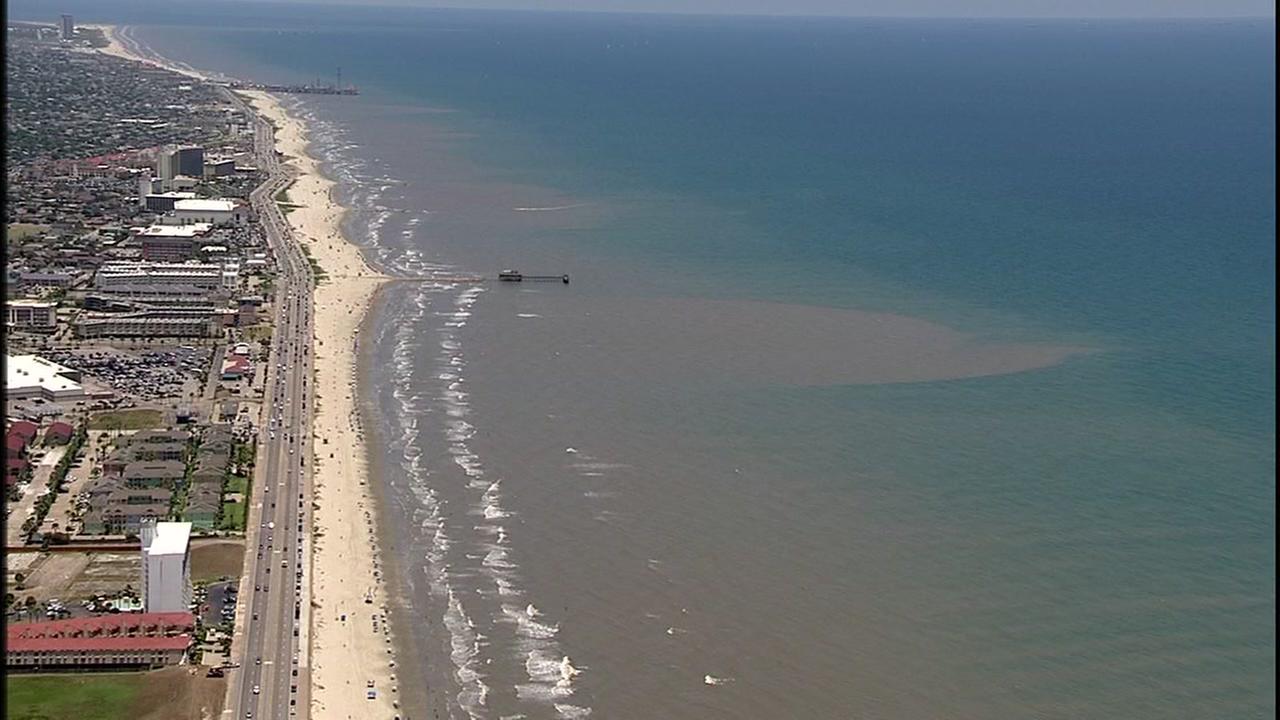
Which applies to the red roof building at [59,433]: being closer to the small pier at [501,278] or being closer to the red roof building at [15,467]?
the red roof building at [15,467]

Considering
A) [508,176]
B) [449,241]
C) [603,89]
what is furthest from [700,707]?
[603,89]

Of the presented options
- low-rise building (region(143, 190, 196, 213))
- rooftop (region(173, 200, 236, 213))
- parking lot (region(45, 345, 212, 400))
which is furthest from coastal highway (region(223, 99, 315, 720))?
low-rise building (region(143, 190, 196, 213))

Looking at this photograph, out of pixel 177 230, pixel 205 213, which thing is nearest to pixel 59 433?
pixel 177 230

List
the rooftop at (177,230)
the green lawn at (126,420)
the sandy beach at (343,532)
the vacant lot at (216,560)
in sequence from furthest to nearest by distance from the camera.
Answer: the rooftop at (177,230), the green lawn at (126,420), the vacant lot at (216,560), the sandy beach at (343,532)

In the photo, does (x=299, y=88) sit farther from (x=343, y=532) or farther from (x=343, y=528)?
(x=343, y=532)

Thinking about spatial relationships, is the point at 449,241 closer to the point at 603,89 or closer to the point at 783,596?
the point at 783,596

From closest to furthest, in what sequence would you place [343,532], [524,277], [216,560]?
[216,560] → [343,532] → [524,277]

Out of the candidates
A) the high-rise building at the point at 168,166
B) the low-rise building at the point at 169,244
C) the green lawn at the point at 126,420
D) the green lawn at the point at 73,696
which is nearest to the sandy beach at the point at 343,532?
the green lawn at the point at 73,696
